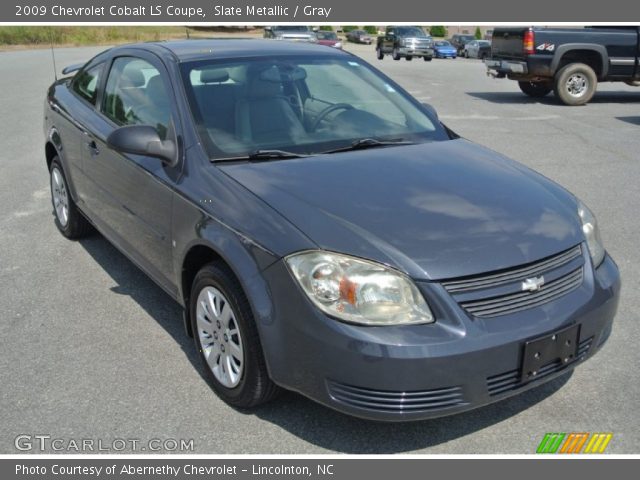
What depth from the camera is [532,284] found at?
297 centimetres

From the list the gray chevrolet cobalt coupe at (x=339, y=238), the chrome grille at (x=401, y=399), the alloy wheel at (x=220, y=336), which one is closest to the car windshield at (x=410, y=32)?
the gray chevrolet cobalt coupe at (x=339, y=238)

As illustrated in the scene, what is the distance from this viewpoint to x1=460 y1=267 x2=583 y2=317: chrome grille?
112 inches

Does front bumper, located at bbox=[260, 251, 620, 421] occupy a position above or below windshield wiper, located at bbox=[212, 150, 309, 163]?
below

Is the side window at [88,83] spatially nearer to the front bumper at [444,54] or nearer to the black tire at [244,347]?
the black tire at [244,347]

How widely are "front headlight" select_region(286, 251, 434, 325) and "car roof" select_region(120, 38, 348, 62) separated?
1934mm

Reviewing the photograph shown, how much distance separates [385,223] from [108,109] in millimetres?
2594

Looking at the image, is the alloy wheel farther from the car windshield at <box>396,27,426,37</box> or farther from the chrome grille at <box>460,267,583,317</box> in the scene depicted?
the car windshield at <box>396,27,426,37</box>

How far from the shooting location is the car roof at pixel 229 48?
14.1 feet


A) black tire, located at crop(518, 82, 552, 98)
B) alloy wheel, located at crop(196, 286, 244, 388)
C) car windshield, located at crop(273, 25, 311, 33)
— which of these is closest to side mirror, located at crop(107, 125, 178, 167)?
alloy wheel, located at crop(196, 286, 244, 388)

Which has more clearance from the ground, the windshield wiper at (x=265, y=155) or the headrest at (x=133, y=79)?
the headrest at (x=133, y=79)

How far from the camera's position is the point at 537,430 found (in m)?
3.25

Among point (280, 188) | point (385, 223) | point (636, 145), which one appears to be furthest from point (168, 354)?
point (636, 145)

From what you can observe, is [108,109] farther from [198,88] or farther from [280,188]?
[280,188]

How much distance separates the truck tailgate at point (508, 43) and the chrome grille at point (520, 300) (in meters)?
12.4
